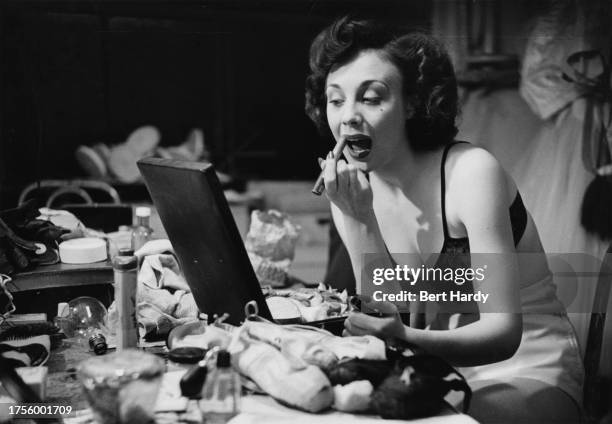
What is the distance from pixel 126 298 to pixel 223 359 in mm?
342

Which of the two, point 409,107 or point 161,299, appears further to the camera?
point 409,107

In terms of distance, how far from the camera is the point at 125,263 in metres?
1.41

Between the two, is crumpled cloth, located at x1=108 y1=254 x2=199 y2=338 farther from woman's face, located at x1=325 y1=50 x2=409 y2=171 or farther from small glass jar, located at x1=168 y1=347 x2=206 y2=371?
woman's face, located at x1=325 y1=50 x2=409 y2=171

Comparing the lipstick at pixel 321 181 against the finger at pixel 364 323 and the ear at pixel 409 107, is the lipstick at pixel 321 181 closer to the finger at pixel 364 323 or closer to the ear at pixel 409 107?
the ear at pixel 409 107

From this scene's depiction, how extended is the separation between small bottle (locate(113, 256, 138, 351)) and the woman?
52 cm

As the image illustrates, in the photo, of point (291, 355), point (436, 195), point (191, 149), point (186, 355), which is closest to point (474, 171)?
point (436, 195)

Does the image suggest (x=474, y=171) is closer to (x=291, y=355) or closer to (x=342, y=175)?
(x=342, y=175)

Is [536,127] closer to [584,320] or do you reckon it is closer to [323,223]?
[584,320]

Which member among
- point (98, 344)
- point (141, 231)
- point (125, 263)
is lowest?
point (98, 344)

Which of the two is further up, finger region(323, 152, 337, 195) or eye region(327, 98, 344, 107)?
eye region(327, 98, 344, 107)

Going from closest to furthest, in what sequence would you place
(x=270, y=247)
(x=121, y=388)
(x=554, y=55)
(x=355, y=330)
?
(x=121, y=388)
(x=355, y=330)
(x=270, y=247)
(x=554, y=55)

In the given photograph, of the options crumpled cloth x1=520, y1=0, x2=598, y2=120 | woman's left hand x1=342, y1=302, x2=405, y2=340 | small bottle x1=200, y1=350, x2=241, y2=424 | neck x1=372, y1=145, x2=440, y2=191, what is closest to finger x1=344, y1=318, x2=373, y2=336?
woman's left hand x1=342, y1=302, x2=405, y2=340

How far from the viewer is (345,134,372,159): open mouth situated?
6.02 ft

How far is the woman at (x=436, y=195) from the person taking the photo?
1.66m
